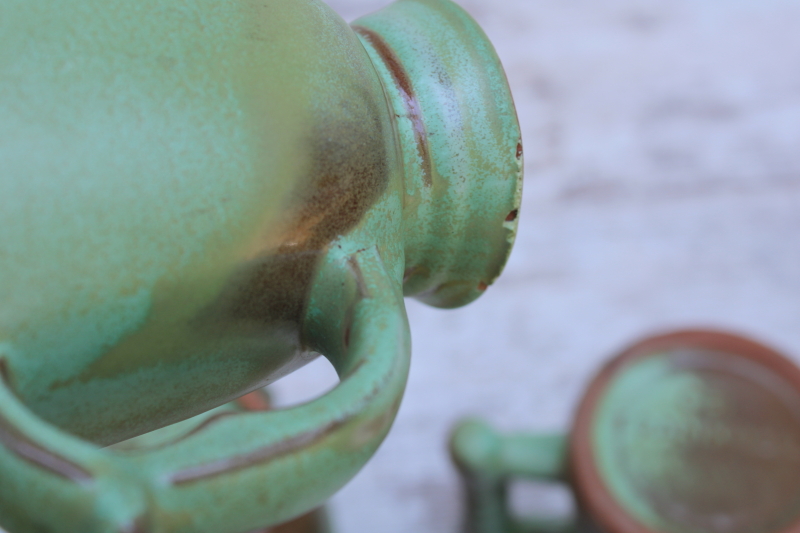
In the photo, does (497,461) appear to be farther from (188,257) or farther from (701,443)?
(188,257)

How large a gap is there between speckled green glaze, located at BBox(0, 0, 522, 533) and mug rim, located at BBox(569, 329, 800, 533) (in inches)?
13.6

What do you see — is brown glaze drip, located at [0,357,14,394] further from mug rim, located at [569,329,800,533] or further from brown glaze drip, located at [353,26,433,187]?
mug rim, located at [569,329,800,533]

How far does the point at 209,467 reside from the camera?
0.17 metres

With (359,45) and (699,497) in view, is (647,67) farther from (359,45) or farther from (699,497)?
(359,45)

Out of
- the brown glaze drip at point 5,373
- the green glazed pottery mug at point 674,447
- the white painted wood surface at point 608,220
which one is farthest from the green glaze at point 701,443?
the brown glaze drip at point 5,373

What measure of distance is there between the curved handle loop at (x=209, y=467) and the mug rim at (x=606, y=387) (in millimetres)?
374

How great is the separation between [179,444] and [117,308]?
0.04 metres

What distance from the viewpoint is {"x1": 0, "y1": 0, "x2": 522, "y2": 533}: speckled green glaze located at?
0.17m

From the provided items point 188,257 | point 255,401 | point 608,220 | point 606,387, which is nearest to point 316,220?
point 188,257

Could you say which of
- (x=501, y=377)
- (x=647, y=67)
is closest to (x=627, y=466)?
(x=501, y=377)

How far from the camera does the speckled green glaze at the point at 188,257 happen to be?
17 cm

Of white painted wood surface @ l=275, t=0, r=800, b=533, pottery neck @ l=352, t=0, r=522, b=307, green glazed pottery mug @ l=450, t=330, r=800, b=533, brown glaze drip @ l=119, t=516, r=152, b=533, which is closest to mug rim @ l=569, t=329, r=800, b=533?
green glazed pottery mug @ l=450, t=330, r=800, b=533

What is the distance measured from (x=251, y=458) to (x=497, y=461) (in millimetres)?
454

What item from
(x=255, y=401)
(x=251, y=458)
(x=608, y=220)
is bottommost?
(x=608, y=220)
